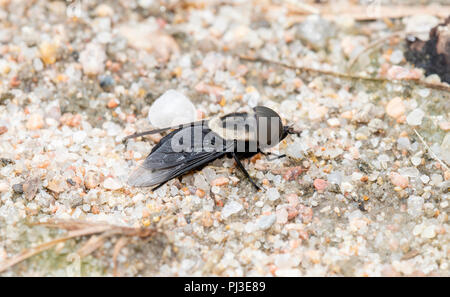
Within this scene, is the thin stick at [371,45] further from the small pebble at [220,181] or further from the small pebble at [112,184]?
the small pebble at [112,184]

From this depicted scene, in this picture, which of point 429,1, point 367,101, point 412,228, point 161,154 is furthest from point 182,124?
point 429,1

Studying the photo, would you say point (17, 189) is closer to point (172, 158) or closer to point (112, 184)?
point (112, 184)

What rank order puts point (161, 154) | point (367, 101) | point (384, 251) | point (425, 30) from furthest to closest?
point (425, 30)
point (367, 101)
point (161, 154)
point (384, 251)

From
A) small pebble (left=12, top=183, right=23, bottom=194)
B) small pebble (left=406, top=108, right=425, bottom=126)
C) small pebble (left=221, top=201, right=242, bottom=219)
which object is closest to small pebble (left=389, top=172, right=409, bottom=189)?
small pebble (left=406, top=108, right=425, bottom=126)

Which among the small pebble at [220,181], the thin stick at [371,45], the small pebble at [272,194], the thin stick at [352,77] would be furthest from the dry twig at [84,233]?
the thin stick at [371,45]

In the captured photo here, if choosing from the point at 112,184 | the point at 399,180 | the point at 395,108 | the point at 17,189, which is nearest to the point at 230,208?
the point at 112,184
